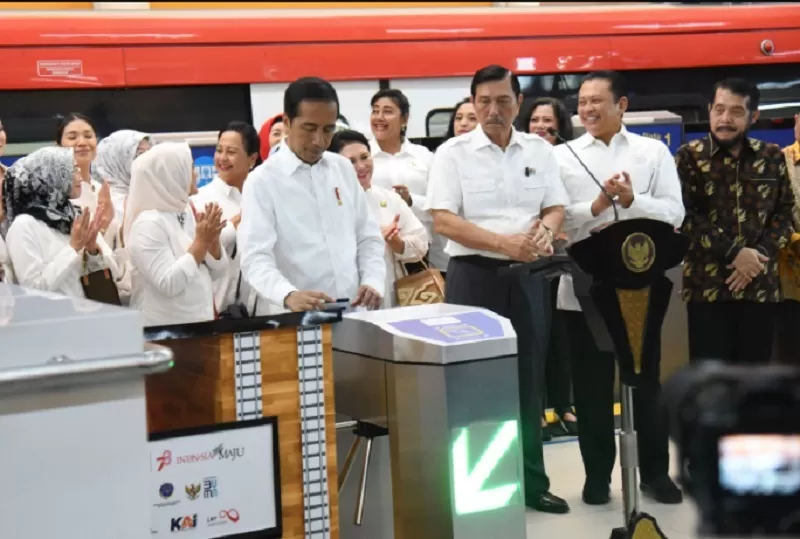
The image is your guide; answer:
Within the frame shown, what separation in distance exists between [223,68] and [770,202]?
11.9 ft

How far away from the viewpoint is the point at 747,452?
1.35 m

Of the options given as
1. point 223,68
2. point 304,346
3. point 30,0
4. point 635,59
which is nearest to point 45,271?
point 304,346

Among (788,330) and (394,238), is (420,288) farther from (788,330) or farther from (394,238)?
(788,330)

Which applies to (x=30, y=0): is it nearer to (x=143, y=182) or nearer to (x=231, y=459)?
(x=143, y=182)

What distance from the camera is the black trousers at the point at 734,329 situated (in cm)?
513

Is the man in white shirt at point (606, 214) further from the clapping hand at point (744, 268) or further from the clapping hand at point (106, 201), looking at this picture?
the clapping hand at point (106, 201)

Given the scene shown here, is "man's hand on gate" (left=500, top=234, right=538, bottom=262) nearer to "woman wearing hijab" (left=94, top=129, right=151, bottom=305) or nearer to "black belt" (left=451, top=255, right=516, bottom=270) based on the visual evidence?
"black belt" (left=451, top=255, right=516, bottom=270)

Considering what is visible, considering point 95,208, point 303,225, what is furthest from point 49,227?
point 303,225

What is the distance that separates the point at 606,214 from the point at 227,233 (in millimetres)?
1603

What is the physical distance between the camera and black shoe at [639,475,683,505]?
484cm

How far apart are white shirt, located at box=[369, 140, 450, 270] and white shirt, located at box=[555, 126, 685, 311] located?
1.02 m

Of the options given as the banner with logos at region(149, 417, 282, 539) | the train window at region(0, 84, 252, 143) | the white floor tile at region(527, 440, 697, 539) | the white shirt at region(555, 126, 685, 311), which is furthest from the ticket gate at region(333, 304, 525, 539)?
the train window at region(0, 84, 252, 143)

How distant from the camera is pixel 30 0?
12.8 m

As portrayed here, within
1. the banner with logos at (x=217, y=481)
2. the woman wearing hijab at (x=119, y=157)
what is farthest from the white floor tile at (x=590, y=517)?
the woman wearing hijab at (x=119, y=157)
